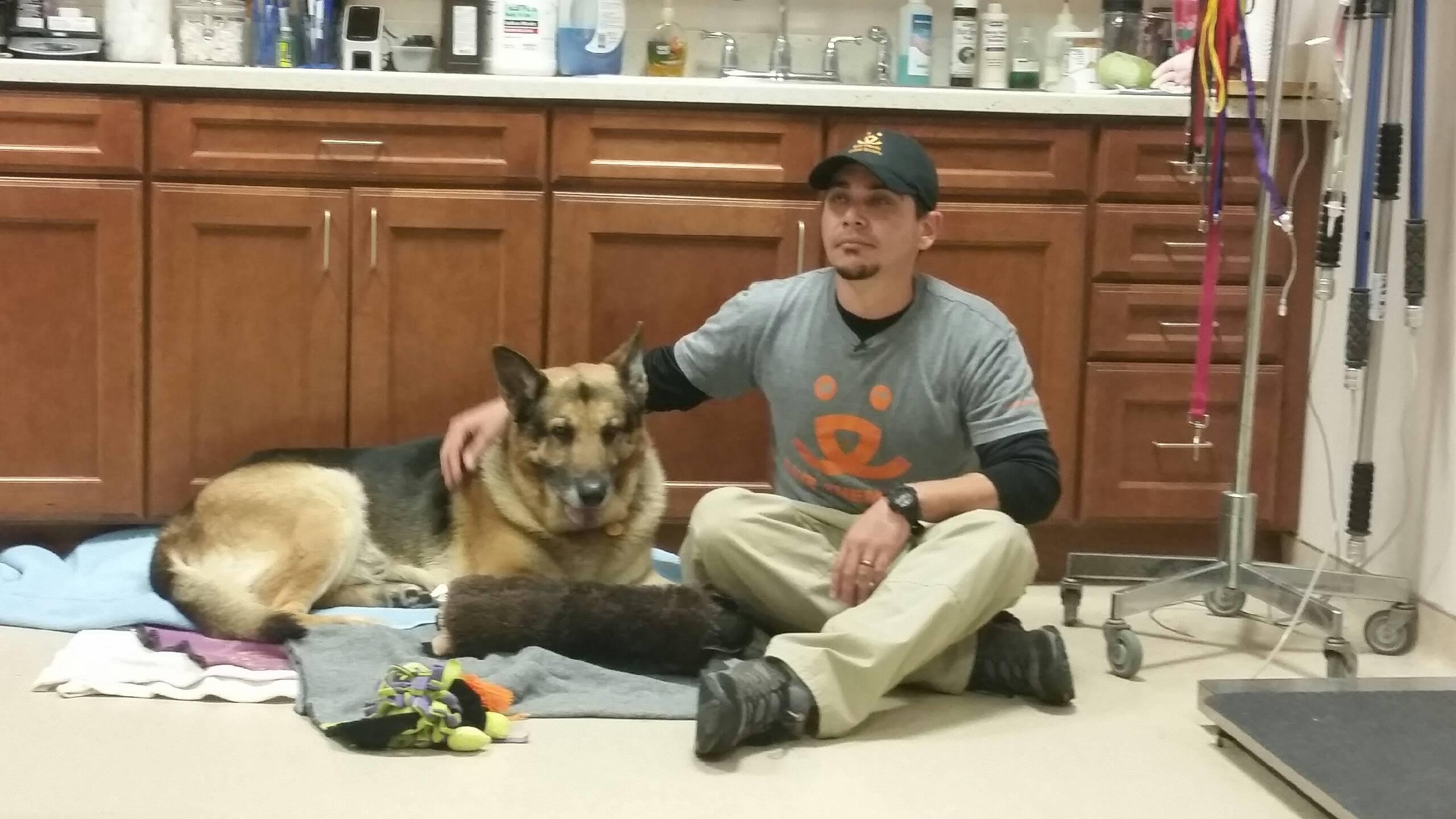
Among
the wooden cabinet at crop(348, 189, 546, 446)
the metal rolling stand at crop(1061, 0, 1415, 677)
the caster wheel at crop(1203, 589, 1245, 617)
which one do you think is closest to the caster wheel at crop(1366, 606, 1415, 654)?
the metal rolling stand at crop(1061, 0, 1415, 677)

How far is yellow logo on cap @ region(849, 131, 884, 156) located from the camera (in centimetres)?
240

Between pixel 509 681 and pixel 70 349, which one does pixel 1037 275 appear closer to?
pixel 509 681

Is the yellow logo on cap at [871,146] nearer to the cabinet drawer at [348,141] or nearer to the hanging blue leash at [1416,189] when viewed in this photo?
the cabinet drawer at [348,141]

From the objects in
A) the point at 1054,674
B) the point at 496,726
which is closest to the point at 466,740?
the point at 496,726

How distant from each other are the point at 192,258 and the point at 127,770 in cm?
143

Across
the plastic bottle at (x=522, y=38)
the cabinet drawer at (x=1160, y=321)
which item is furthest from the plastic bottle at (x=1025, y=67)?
the plastic bottle at (x=522, y=38)

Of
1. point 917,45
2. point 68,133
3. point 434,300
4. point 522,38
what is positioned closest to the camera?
point 68,133

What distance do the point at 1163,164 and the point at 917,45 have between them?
0.76 m

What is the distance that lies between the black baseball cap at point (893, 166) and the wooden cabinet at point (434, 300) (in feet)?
2.94

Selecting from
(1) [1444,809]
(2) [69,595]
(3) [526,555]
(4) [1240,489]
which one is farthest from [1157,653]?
(2) [69,595]

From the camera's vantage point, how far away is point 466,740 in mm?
2061

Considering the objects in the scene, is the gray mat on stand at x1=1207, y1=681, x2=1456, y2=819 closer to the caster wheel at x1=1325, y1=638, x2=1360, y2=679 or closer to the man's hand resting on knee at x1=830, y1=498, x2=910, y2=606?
the caster wheel at x1=1325, y1=638, x2=1360, y2=679

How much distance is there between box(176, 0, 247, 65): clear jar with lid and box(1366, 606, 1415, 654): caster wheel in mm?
2763

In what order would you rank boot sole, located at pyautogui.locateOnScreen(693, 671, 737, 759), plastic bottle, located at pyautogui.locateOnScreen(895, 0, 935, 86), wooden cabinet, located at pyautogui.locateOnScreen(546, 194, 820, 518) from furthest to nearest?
1. plastic bottle, located at pyautogui.locateOnScreen(895, 0, 935, 86)
2. wooden cabinet, located at pyautogui.locateOnScreen(546, 194, 820, 518)
3. boot sole, located at pyautogui.locateOnScreen(693, 671, 737, 759)
